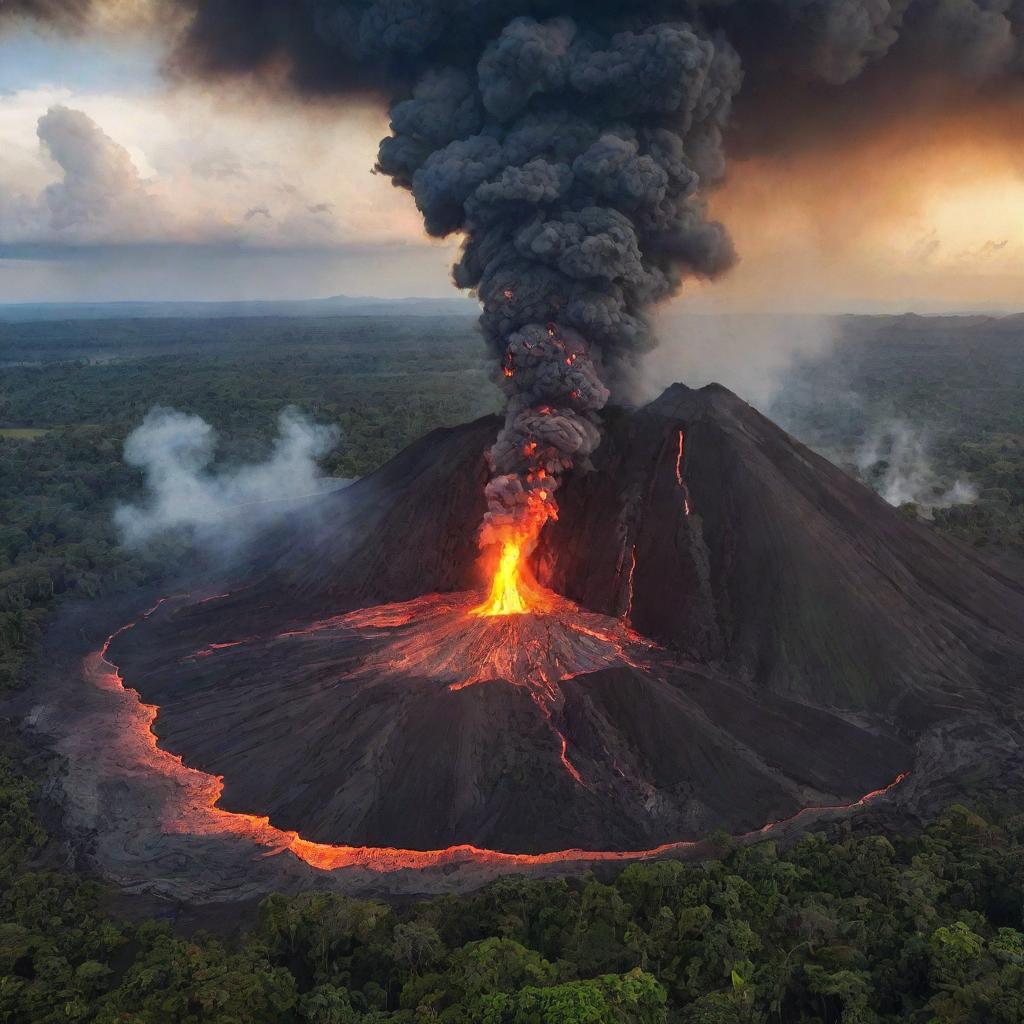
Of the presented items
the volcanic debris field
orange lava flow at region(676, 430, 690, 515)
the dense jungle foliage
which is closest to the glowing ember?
the volcanic debris field

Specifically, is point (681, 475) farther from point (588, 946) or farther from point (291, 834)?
point (588, 946)

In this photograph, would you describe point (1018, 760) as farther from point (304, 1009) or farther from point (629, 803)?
point (304, 1009)

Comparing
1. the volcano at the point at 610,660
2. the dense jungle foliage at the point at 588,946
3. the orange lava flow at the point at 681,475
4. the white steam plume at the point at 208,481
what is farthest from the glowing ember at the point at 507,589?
the white steam plume at the point at 208,481

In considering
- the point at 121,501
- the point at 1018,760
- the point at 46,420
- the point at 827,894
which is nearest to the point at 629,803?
the point at 827,894

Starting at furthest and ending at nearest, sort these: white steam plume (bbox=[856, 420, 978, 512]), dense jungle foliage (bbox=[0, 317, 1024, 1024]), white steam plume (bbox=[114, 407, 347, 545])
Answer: white steam plume (bbox=[856, 420, 978, 512]) < white steam plume (bbox=[114, 407, 347, 545]) < dense jungle foliage (bbox=[0, 317, 1024, 1024])

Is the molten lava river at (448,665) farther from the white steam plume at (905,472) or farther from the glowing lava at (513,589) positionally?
the white steam plume at (905,472)

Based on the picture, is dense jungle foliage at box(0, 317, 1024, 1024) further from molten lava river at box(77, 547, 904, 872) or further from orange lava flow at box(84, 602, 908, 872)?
molten lava river at box(77, 547, 904, 872)
